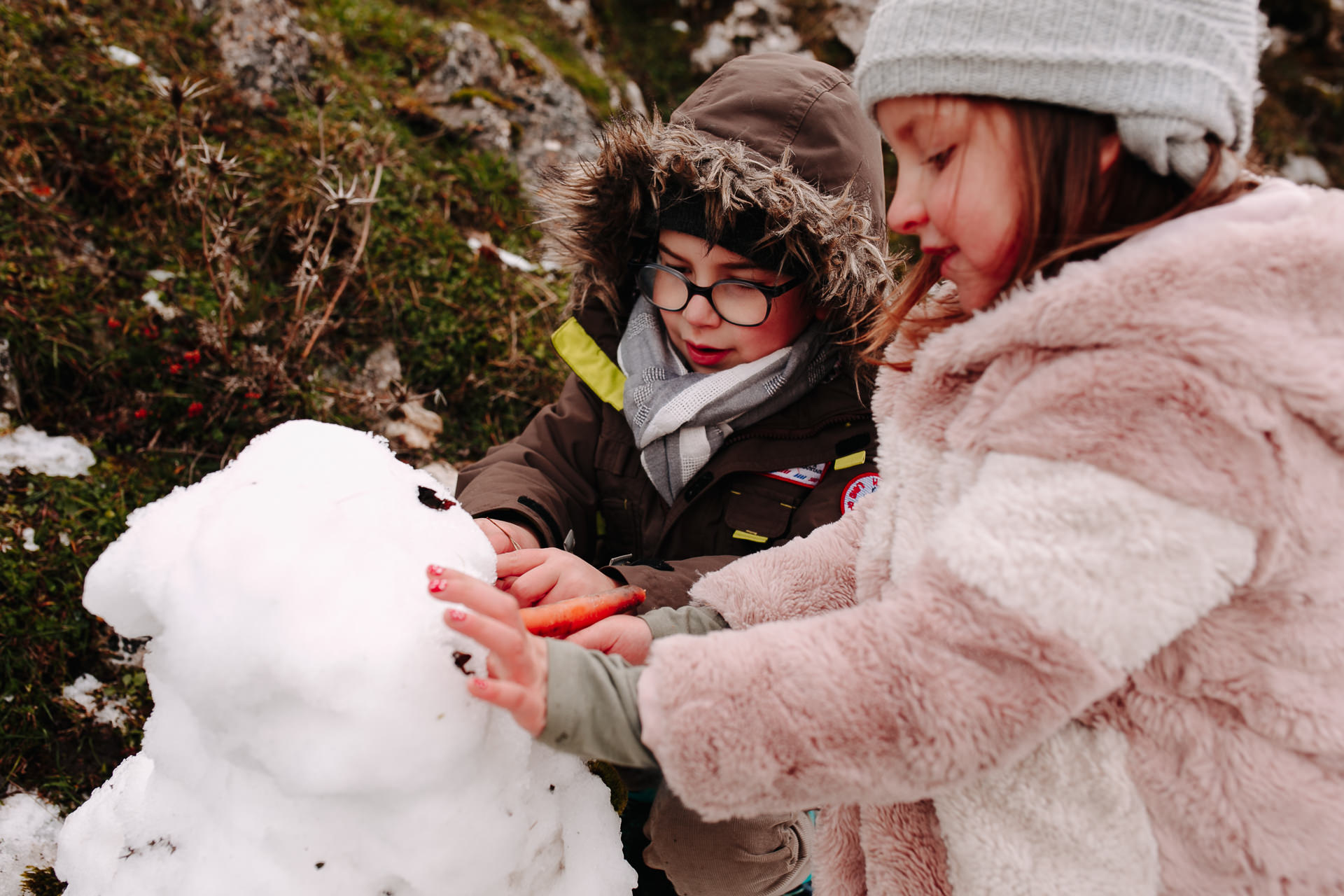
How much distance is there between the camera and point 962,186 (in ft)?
4.19

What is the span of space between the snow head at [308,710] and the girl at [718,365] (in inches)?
24.8

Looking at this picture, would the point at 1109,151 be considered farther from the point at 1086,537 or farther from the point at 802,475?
the point at 802,475

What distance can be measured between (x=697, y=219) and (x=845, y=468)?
2.84 feet

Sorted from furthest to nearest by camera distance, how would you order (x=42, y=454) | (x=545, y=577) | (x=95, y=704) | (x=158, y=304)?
(x=158, y=304) → (x=42, y=454) → (x=95, y=704) → (x=545, y=577)

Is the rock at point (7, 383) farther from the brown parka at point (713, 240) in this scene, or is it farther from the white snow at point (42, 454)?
the brown parka at point (713, 240)

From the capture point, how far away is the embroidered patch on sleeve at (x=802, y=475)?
7.79 feet

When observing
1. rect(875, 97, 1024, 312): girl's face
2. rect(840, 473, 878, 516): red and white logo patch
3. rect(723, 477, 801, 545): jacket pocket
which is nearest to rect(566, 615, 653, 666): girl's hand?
rect(723, 477, 801, 545): jacket pocket

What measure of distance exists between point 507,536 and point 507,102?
4037 mm

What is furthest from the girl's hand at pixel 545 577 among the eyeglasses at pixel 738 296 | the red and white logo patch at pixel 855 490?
the eyeglasses at pixel 738 296

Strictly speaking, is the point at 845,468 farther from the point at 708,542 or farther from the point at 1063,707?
the point at 1063,707

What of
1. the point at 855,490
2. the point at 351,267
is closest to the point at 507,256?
the point at 351,267

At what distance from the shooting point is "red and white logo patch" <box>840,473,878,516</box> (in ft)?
7.45

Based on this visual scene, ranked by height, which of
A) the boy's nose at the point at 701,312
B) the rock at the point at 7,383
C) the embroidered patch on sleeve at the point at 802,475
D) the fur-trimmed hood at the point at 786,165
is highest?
the fur-trimmed hood at the point at 786,165

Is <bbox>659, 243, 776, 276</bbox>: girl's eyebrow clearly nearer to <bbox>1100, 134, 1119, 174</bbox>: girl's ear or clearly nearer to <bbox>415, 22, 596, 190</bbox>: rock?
<bbox>1100, 134, 1119, 174</bbox>: girl's ear
